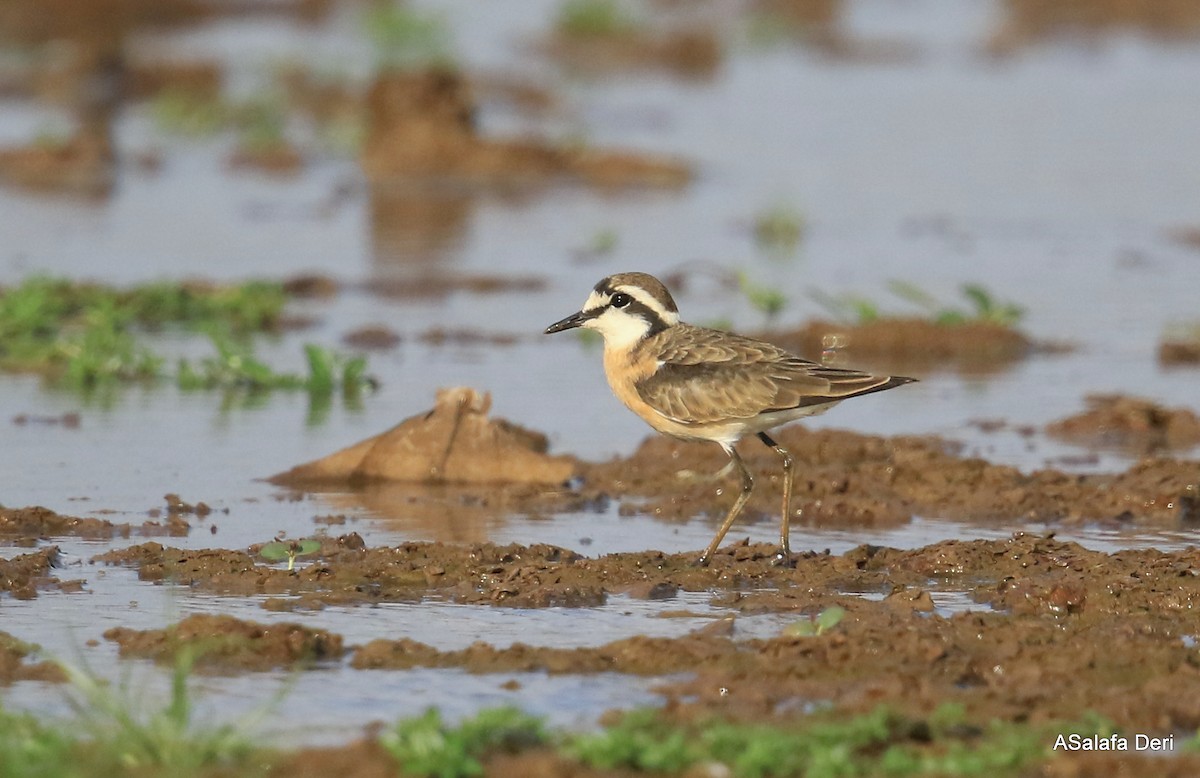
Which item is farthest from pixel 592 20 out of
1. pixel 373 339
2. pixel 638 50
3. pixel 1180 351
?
pixel 1180 351

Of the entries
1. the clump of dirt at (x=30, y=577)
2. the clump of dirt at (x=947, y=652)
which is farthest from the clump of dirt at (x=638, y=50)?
the clump of dirt at (x=30, y=577)

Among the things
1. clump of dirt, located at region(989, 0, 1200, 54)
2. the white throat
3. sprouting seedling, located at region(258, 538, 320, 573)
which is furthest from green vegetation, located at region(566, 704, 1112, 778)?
clump of dirt, located at region(989, 0, 1200, 54)

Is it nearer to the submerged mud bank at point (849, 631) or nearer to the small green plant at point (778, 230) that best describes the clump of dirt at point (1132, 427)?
the submerged mud bank at point (849, 631)

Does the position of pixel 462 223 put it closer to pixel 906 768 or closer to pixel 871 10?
pixel 906 768

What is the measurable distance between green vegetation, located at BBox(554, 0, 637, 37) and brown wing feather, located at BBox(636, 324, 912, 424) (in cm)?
2654

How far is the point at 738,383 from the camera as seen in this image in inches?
356

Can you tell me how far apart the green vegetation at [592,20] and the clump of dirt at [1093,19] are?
20.3 ft

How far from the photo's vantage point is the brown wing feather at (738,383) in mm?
8984

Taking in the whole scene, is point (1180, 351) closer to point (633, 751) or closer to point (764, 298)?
point (764, 298)

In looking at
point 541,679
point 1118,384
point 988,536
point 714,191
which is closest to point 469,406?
point 988,536

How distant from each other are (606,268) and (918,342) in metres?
3.81

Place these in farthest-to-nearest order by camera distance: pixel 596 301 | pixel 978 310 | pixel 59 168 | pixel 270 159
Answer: pixel 270 159 < pixel 59 168 < pixel 978 310 < pixel 596 301

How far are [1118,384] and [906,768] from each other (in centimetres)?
787

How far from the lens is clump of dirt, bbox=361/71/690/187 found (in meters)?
21.7
